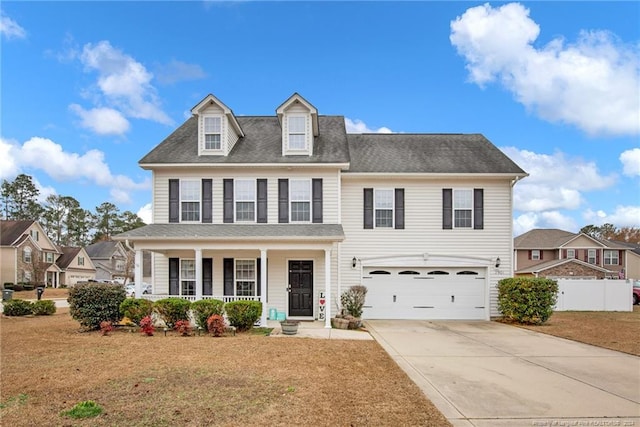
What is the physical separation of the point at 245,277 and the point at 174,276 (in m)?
2.69

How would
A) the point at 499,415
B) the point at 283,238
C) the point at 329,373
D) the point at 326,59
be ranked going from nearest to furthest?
the point at 499,415 → the point at 329,373 → the point at 283,238 → the point at 326,59

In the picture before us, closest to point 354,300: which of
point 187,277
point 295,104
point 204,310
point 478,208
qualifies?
point 204,310

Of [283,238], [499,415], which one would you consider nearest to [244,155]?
[283,238]

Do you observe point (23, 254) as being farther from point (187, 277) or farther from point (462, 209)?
point (462, 209)

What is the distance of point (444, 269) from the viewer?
16.9 metres

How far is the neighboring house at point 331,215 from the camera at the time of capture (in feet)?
52.8

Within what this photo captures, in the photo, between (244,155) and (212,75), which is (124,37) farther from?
(244,155)

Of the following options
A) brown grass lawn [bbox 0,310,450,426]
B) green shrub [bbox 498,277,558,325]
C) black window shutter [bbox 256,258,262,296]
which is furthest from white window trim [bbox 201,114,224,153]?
green shrub [bbox 498,277,558,325]

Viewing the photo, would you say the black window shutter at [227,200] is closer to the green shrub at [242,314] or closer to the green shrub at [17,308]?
the green shrub at [242,314]

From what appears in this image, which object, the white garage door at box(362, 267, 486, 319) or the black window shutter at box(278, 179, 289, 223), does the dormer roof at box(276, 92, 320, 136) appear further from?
the white garage door at box(362, 267, 486, 319)

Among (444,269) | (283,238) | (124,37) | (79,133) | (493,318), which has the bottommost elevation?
(493,318)

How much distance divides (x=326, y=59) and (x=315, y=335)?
42.3ft

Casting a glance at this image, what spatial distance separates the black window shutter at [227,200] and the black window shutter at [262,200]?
1079 mm

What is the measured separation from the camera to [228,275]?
633 inches
